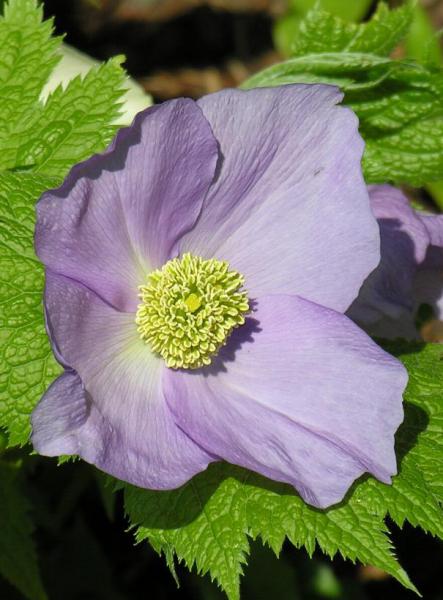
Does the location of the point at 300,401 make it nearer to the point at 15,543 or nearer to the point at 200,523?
the point at 200,523

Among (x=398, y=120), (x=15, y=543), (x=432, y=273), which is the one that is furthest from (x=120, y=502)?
(x=398, y=120)

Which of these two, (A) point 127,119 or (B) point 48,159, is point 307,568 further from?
(B) point 48,159

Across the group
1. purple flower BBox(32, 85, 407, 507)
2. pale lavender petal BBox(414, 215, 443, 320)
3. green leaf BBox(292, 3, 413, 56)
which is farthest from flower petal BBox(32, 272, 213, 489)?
green leaf BBox(292, 3, 413, 56)

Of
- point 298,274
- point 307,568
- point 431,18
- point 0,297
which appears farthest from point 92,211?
point 431,18

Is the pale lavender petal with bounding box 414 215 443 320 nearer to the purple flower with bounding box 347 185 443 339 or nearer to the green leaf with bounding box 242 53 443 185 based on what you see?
the purple flower with bounding box 347 185 443 339

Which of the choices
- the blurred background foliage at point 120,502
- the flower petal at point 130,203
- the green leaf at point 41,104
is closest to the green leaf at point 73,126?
the green leaf at point 41,104

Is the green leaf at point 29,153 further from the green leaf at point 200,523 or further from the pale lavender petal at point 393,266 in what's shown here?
the pale lavender petal at point 393,266
